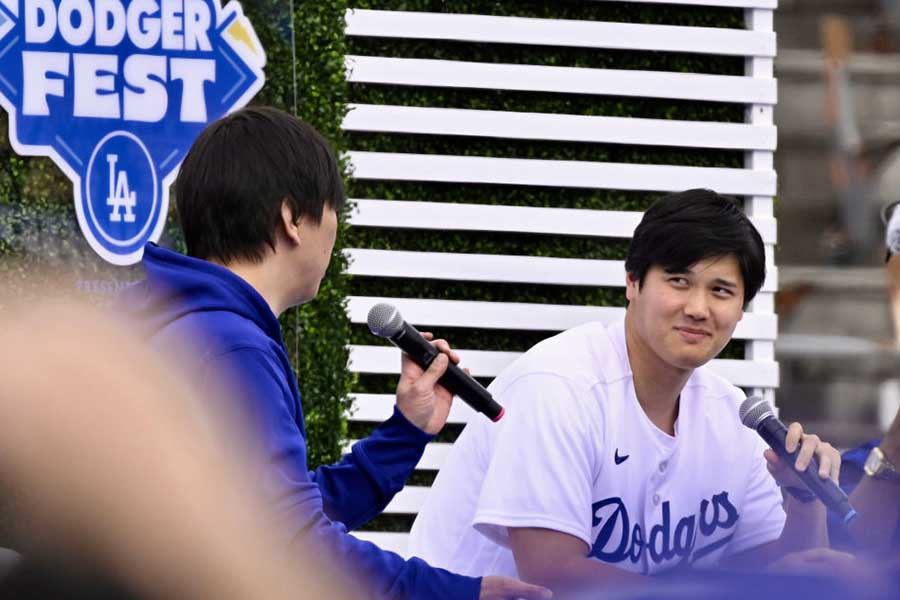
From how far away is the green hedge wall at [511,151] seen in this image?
490 cm

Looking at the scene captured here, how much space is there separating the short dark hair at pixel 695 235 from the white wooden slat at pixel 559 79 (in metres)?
2.27

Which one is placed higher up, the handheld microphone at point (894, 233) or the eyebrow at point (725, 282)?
the handheld microphone at point (894, 233)

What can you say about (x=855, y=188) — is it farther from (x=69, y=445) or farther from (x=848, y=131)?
(x=69, y=445)

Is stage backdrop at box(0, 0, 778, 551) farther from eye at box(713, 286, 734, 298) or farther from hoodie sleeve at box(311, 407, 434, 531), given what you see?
hoodie sleeve at box(311, 407, 434, 531)

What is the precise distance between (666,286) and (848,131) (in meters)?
8.23

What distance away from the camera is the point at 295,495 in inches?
64.0

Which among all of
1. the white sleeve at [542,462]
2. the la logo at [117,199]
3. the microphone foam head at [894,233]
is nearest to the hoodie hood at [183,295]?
the white sleeve at [542,462]

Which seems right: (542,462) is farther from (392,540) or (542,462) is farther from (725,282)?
(392,540)

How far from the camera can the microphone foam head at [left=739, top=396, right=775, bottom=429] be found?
2.53 meters

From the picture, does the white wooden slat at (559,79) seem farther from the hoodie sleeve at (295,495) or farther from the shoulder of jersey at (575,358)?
the hoodie sleeve at (295,495)

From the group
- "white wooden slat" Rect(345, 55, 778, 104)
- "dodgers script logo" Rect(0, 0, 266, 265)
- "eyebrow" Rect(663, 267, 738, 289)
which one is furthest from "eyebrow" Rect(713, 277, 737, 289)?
"white wooden slat" Rect(345, 55, 778, 104)

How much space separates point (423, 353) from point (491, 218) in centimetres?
282

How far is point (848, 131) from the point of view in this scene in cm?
1047

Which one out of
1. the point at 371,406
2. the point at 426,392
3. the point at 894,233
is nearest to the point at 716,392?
the point at 894,233
